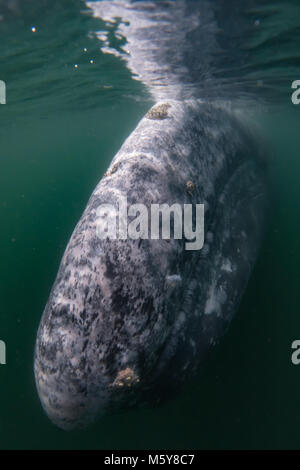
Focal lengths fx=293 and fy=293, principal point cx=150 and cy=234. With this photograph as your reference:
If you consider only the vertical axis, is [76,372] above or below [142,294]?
below

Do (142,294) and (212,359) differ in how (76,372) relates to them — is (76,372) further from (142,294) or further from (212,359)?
(212,359)

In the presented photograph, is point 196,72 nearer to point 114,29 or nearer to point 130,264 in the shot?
point 114,29

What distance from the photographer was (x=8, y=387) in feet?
33.6

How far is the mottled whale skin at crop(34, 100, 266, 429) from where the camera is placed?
4.33 m

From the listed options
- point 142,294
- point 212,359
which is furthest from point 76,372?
point 212,359

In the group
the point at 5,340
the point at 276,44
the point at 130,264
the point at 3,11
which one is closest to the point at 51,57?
the point at 3,11

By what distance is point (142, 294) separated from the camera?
4652 millimetres

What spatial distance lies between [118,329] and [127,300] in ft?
1.46

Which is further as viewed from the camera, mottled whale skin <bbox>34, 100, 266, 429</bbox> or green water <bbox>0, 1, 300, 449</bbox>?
green water <bbox>0, 1, 300, 449</bbox>

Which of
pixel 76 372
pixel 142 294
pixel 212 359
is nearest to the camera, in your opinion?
pixel 76 372

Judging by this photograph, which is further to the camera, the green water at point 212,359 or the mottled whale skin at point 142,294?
the green water at point 212,359

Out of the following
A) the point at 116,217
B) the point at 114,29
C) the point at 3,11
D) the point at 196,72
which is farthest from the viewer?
the point at 196,72

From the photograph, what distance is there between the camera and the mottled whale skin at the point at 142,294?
433 centimetres

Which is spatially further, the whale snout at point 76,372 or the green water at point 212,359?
the green water at point 212,359
